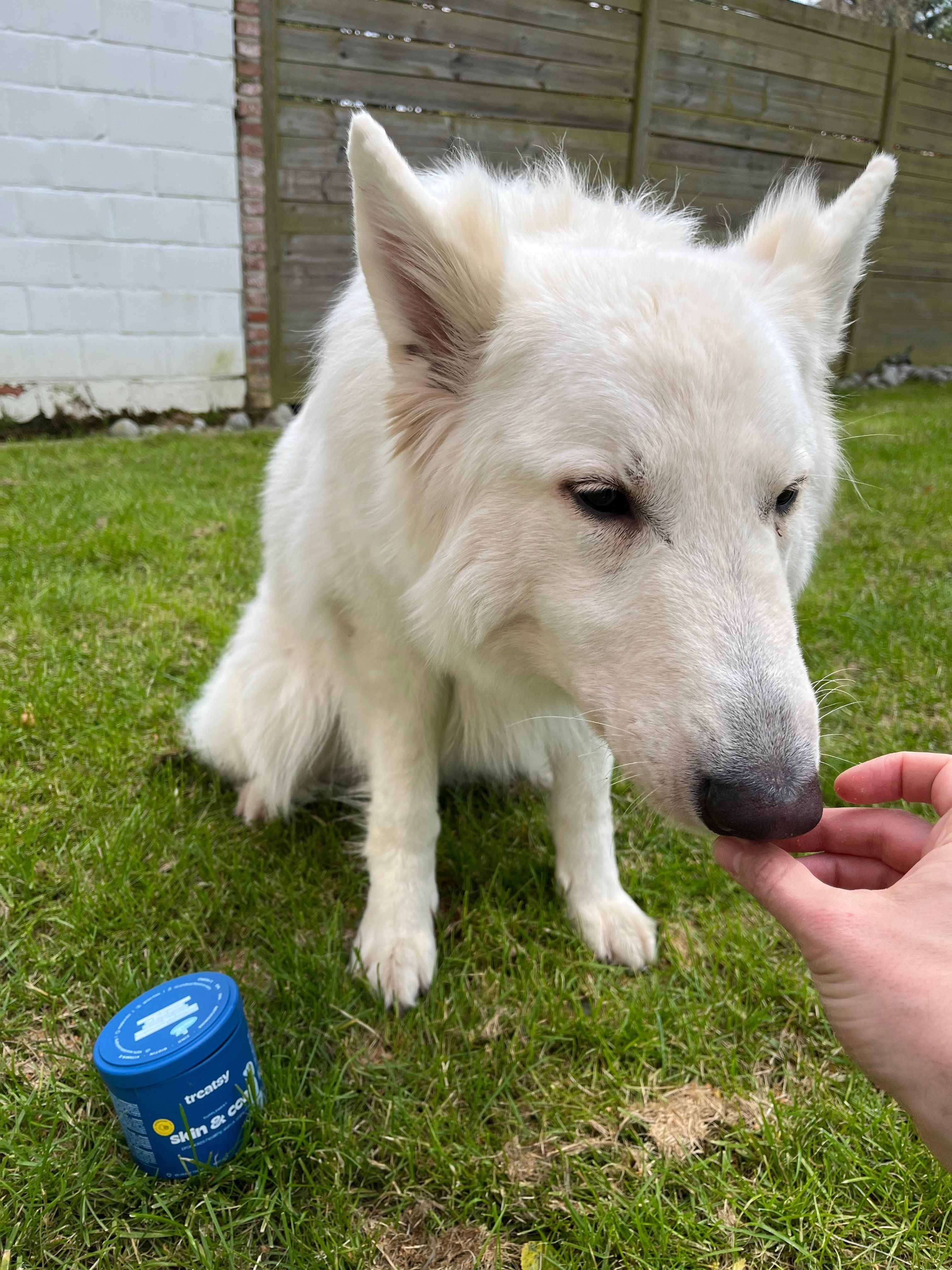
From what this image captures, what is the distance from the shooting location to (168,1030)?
1.41 metres

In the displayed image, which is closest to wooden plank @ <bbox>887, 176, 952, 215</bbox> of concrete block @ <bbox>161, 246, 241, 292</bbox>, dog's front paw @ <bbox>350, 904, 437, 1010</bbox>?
concrete block @ <bbox>161, 246, 241, 292</bbox>

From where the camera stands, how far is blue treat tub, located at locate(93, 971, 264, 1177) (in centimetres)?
133

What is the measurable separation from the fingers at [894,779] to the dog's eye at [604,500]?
590mm

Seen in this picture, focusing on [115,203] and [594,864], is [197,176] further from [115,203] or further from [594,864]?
[594,864]

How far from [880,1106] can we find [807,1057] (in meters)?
0.17

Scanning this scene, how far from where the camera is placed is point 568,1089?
1.64 metres

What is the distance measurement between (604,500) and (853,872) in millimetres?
769

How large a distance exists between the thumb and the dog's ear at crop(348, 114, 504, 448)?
0.93 meters

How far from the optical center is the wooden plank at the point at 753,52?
8.34 meters

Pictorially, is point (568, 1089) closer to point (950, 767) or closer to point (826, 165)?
point (950, 767)

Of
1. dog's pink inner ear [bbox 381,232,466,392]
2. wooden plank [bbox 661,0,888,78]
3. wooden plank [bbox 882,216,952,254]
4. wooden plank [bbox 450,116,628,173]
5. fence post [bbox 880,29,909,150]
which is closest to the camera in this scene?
dog's pink inner ear [bbox 381,232,466,392]

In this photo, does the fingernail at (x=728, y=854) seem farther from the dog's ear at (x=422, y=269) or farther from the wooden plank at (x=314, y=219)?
the wooden plank at (x=314, y=219)

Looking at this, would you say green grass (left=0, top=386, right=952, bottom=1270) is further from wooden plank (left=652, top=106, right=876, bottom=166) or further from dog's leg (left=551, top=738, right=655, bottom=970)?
wooden plank (left=652, top=106, right=876, bottom=166)

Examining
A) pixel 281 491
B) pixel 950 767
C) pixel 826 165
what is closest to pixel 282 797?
pixel 281 491
